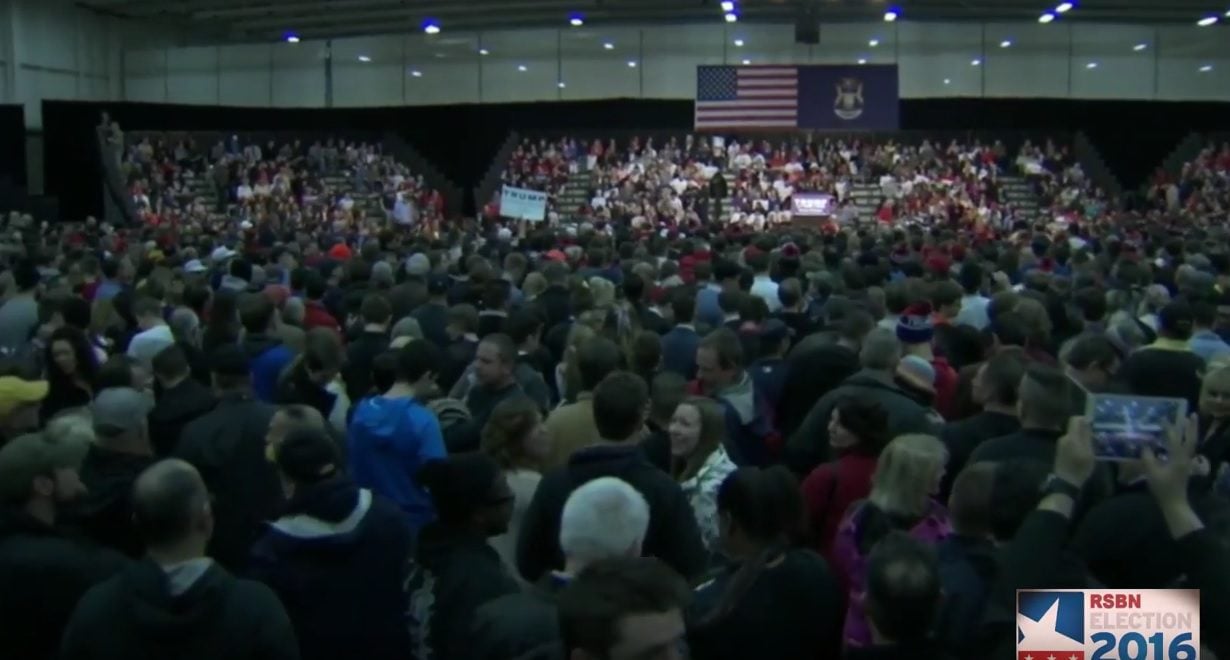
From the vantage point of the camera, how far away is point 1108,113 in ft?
116

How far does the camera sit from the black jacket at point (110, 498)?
4996 mm

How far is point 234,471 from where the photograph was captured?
19.5 ft

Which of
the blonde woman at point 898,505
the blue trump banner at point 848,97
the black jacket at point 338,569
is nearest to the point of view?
the black jacket at point 338,569

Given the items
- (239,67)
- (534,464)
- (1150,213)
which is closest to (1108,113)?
(1150,213)

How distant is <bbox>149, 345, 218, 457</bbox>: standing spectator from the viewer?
6.38 m

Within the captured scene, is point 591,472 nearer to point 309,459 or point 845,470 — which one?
point 309,459

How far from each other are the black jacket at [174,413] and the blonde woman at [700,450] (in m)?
2.15

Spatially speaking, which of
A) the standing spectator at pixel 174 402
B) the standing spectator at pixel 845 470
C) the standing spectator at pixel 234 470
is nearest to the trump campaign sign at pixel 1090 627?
the standing spectator at pixel 845 470

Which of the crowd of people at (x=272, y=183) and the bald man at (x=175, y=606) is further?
the crowd of people at (x=272, y=183)

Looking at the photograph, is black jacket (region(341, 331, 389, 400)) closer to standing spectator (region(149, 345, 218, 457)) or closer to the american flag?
standing spectator (region(149, 345, 218, 457))

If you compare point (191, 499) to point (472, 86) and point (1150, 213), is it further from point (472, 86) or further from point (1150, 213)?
point (472, 86)

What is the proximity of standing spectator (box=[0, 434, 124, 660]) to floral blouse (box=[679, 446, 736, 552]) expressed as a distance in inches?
81.4

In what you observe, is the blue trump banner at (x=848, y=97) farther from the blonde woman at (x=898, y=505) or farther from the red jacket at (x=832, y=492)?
the blonde woman at (x=898, y=505)

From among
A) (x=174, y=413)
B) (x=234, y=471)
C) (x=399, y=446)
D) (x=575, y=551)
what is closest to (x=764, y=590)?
(x=575, y=551)
